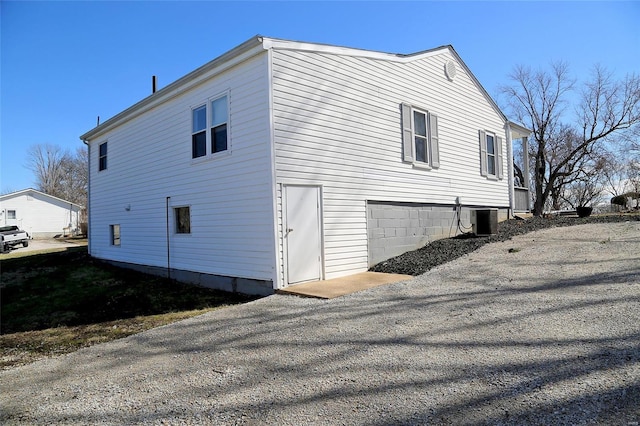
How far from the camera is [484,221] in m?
10.9

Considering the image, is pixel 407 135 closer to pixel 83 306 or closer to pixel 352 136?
pixel 352 136

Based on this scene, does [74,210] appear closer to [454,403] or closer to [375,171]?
[375,171]

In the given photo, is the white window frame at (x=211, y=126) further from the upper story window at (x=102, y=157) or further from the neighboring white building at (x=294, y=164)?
the upper story window at (x=102, y=157)

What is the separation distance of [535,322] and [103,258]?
45.8 feet

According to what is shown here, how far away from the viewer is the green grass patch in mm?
5750

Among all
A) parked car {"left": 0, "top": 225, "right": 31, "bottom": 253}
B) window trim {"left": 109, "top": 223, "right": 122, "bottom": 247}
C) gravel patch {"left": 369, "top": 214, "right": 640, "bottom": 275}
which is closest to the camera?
gravel patch {"left": 369, "top": 214, "right": 640, "bottom": 275}

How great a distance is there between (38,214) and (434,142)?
37.4 m

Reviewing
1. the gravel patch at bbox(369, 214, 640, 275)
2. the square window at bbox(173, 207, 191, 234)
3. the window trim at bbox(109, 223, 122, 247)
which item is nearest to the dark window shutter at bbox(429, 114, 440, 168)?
the gravel patch at bbox(369, 214, 640, 275)

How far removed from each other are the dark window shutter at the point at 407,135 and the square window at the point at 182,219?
18.5 feet

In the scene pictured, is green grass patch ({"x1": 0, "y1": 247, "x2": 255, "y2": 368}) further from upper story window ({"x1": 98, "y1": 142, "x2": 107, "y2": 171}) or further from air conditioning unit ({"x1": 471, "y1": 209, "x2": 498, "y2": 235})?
air conditioning unit ({"x1": 471, "y1": 209, "x2": 498, "y2": 235})

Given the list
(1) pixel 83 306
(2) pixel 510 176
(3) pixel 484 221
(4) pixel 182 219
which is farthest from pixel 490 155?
(1) pixel 83 306

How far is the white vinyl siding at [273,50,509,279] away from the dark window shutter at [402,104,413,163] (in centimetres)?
7

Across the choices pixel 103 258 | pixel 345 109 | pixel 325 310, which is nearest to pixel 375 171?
pixel 345 109

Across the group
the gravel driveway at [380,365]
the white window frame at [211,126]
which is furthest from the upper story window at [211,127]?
the gravel driveway at [380,365]
